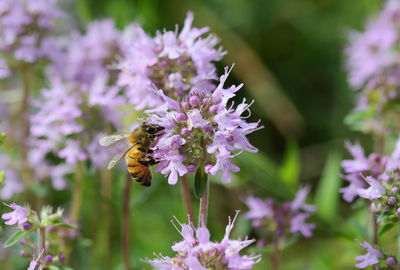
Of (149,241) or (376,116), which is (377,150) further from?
(149,241)

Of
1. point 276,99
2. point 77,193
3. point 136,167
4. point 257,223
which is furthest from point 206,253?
point 276,99

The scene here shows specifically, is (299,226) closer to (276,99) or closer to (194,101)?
(194,101)

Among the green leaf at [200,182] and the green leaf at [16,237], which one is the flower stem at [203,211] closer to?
the green leaf at [200,182]

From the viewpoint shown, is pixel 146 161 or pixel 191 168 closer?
pixel 191 168

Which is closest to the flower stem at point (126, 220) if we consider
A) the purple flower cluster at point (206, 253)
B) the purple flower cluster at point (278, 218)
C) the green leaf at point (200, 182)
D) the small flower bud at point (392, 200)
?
the purple flower cluster at point (278, 218)

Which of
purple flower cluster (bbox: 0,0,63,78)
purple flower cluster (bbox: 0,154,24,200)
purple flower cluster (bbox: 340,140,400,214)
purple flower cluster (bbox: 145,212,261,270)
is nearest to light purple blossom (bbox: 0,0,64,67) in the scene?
purple flower cluster (bbox: 0,0,63,78)

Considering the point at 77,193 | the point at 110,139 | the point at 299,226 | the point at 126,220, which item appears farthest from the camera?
the point at 77,193
